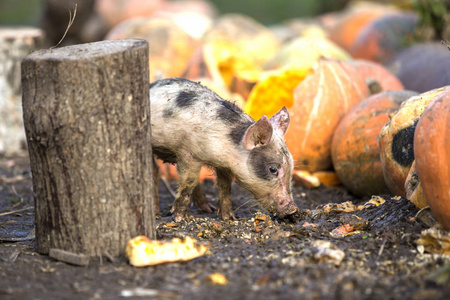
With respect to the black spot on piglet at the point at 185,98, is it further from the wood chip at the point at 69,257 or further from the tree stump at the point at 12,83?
the tree stump at the point at 12,83

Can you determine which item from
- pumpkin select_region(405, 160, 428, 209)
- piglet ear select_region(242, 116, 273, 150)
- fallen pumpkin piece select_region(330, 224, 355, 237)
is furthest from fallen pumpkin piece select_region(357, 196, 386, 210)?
piglet ear select_region(242, 116, 273, 150)

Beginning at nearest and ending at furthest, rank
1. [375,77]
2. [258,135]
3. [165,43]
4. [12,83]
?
[258,135]
[375,77]
[12,83]
[165,43]

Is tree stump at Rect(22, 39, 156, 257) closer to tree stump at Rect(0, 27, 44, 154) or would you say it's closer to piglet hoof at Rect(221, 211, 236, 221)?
piglet hoof at Rect(221, 211, 236, 221)

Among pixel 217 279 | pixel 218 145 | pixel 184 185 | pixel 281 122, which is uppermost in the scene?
pixel 281 122

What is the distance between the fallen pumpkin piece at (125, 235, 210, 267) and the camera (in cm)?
392

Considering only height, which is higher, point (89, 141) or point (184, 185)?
point (89, 141)

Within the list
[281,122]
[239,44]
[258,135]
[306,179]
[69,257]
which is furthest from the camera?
[239,44]

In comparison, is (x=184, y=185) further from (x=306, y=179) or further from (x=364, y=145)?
(x=306, y=179)

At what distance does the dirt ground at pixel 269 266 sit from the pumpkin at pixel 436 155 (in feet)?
1.13

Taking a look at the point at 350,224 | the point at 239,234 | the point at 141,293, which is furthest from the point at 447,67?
the point at 141,293

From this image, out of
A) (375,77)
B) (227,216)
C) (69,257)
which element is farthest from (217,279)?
(375,77)

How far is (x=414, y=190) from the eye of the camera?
15.4 ft

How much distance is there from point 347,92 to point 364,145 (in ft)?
4.05

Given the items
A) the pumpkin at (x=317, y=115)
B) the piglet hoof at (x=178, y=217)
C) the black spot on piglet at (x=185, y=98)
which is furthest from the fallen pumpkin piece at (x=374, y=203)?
the black spot on piglet at (x=185, y=98)
